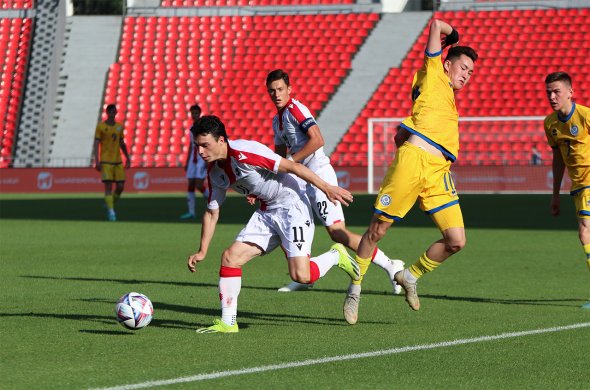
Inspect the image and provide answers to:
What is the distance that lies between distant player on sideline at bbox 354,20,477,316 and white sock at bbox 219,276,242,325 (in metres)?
1.07

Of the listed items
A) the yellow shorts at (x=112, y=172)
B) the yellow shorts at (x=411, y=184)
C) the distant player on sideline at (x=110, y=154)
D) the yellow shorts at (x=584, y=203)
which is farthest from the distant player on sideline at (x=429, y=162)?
the yellow shorts at (x=112, y=172)

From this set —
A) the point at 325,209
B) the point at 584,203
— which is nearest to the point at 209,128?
the point at 325,209

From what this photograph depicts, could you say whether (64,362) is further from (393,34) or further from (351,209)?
(393,34)

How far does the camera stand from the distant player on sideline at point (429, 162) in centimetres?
848

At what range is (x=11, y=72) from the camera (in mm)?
43625

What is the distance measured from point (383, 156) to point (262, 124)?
19.0 feet

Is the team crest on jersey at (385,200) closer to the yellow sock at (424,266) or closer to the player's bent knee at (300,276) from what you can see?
the yellow sock at (424,266)

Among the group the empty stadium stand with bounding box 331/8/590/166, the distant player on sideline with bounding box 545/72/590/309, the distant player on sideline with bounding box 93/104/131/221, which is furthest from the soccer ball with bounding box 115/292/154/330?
the empty stadium stand with bounding box 331/8/590/166

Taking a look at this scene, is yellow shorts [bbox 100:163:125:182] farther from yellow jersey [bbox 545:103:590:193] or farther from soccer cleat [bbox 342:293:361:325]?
soccer cleat [bbox 342:293:361:325]

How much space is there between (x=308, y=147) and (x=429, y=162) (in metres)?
2.07

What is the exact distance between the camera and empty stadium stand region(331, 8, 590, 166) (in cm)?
3794

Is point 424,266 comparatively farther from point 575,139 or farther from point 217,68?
point 217,68

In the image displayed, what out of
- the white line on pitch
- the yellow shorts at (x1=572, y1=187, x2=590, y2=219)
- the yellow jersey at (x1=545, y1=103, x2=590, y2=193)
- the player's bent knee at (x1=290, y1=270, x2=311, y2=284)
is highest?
the yellow jersey at (x1=545, y1=103, x2=590, y2=193)

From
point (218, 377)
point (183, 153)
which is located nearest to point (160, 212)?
point (183, 153)
